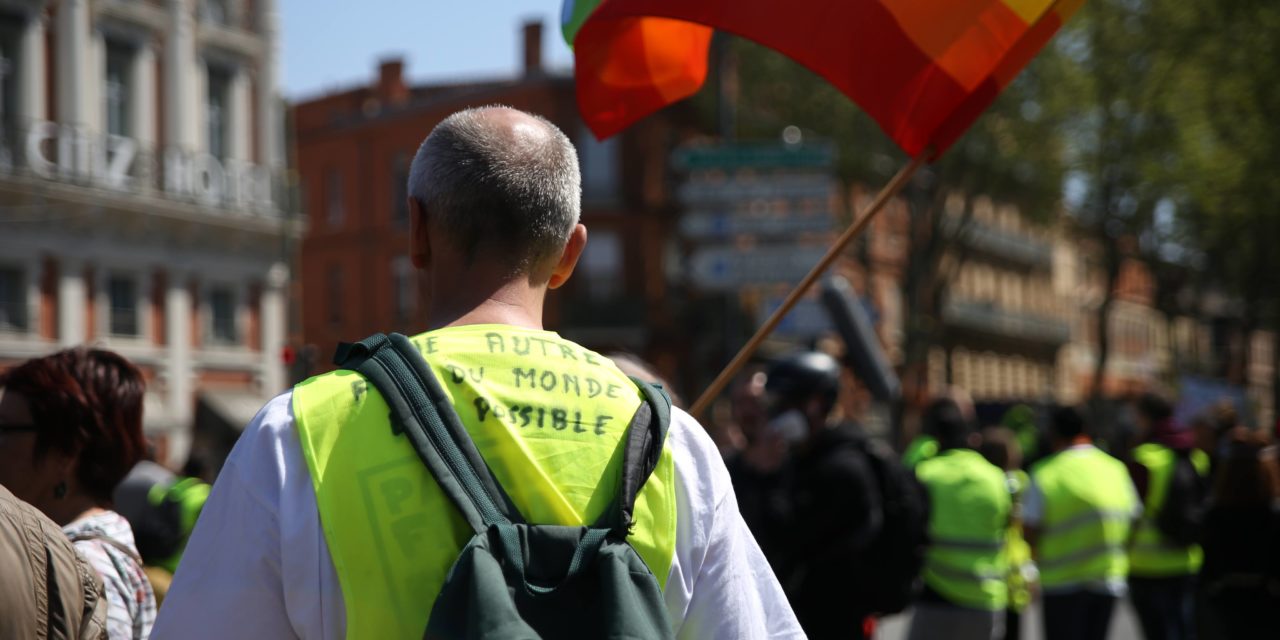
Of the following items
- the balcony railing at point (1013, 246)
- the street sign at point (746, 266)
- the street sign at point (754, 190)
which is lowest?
the street sign at point (746, 266)

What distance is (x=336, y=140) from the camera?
160 ft

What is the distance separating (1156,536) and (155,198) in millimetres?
23899

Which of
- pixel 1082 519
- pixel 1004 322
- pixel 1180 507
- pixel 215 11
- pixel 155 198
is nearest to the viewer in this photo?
pixel 1082 519

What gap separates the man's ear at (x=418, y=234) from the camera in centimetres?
230

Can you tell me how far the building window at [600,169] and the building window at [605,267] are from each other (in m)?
1.12

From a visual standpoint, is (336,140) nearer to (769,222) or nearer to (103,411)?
(769,222)

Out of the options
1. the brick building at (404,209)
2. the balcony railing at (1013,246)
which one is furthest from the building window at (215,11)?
the balcony railing at (1013,246)

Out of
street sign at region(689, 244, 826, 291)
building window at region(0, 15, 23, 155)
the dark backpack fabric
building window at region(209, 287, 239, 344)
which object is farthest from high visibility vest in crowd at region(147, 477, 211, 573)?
building window at region(209, 287, 239, 344)

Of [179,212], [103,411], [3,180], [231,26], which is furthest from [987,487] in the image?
[231,26]

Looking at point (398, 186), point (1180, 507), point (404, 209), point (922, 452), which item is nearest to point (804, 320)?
point (922, 452)

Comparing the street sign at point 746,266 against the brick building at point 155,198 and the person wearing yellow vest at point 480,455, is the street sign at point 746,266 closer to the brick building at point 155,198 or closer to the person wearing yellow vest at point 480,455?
the person wearing yellow vest at point 480,455

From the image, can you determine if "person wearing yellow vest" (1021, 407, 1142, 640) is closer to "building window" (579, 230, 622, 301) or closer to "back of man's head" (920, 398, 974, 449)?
"back of man's head" (920, 398, 974, 449)

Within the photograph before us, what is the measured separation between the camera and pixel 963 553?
26.9ft

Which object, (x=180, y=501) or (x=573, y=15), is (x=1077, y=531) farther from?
(x=573, y=15)
